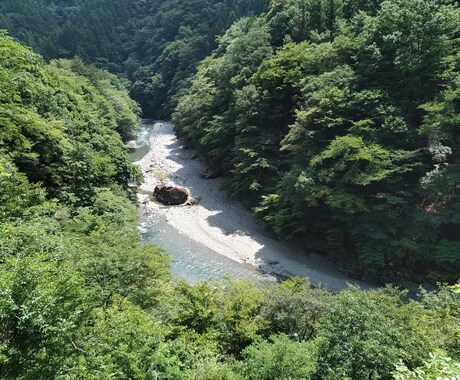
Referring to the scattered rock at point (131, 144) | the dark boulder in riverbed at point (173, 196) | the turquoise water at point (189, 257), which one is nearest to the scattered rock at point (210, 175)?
the dark boulder in riverbed at point (173, 196)

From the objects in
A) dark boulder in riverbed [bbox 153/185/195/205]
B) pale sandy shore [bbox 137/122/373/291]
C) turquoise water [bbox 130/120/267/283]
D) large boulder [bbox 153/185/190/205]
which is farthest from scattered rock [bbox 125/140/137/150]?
turquoise water [bbox 130/120/267/283]

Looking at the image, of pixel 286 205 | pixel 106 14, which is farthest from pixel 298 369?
pixel 106 14

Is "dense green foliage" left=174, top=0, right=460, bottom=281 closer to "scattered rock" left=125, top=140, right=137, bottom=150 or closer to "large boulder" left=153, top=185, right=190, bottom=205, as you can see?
"large boulder" left=153, top=185, right=190, bottom=205

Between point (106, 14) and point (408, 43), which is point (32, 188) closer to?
point (408, 43)

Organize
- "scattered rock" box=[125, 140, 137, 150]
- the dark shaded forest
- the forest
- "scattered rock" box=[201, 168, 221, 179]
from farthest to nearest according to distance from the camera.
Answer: "scattered rock" box=[125, 140, 137, 150]
"scattered rock" box=[201, 168, 221, 179]
the dark shaded forest
the forest

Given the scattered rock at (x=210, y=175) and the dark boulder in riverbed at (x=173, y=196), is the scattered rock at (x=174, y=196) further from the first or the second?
the scattered rock at (x=210, y=175)
